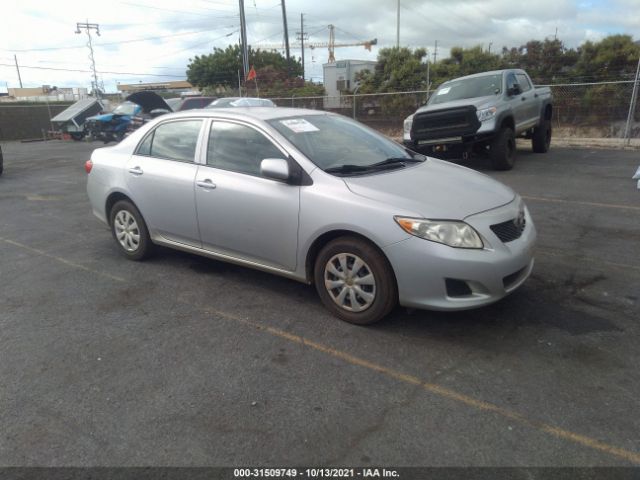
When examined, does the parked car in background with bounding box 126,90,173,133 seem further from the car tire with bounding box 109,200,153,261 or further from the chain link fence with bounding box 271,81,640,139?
the car tire with bounding box 109,200,153,261

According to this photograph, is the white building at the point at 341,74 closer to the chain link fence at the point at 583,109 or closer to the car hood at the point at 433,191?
the chain link fence at the point at 583,109

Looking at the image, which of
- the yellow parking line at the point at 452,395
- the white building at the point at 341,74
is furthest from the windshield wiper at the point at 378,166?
the white building at the point at 341,74

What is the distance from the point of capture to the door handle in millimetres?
4344

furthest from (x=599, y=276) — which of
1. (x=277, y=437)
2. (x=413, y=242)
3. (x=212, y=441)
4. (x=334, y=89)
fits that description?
(x=334, y=89)

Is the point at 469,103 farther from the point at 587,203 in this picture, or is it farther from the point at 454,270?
the point at 454,270

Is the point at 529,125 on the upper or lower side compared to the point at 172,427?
upper

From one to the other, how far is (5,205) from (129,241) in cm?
485

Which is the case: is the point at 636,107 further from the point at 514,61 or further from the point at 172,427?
the point at 172,427

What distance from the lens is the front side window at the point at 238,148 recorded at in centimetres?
416

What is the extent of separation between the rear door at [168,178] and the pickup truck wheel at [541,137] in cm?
1006

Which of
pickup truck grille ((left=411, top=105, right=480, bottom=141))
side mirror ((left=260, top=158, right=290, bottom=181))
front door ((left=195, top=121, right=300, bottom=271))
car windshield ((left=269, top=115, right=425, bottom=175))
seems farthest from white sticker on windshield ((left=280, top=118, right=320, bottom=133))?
pickup truck grille ((left=411, top=105, right=480, bottom=141))

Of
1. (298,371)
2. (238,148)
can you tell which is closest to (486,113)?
(238,148)

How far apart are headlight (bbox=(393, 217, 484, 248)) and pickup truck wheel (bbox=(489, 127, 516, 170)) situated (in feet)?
23.8

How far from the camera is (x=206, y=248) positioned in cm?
461
